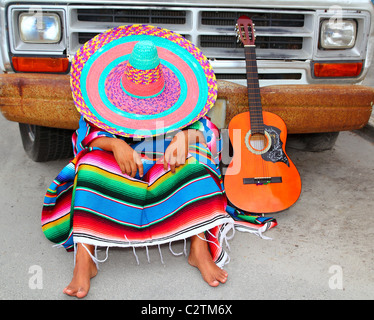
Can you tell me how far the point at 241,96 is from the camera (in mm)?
2500

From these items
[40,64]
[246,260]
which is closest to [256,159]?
[246,260]

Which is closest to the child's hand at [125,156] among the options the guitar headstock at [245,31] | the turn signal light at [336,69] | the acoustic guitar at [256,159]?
the acoustic guitar at [256,159]

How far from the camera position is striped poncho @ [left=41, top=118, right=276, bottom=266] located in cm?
196

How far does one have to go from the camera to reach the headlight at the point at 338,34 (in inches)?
102

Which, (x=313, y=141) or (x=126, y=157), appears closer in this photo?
(x=126, y=157)

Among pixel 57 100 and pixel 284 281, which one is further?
pixel 57 100

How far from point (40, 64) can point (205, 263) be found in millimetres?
1463

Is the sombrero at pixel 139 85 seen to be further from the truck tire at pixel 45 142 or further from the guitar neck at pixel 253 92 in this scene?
the truck tire at pixel 45 142

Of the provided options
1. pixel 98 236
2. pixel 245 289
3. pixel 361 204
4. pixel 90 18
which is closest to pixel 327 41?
pixel 361 204

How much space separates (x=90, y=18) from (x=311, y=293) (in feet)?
6.20

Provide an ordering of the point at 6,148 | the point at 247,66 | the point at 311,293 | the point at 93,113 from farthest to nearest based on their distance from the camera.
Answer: the point at 6,148, the point at 247,66, the point at 93,113, the point at 311,293

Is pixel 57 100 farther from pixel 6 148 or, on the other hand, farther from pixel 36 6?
pixel 6 148

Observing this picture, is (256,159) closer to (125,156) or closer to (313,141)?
(125,156)

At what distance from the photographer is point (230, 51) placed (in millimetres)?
2621
